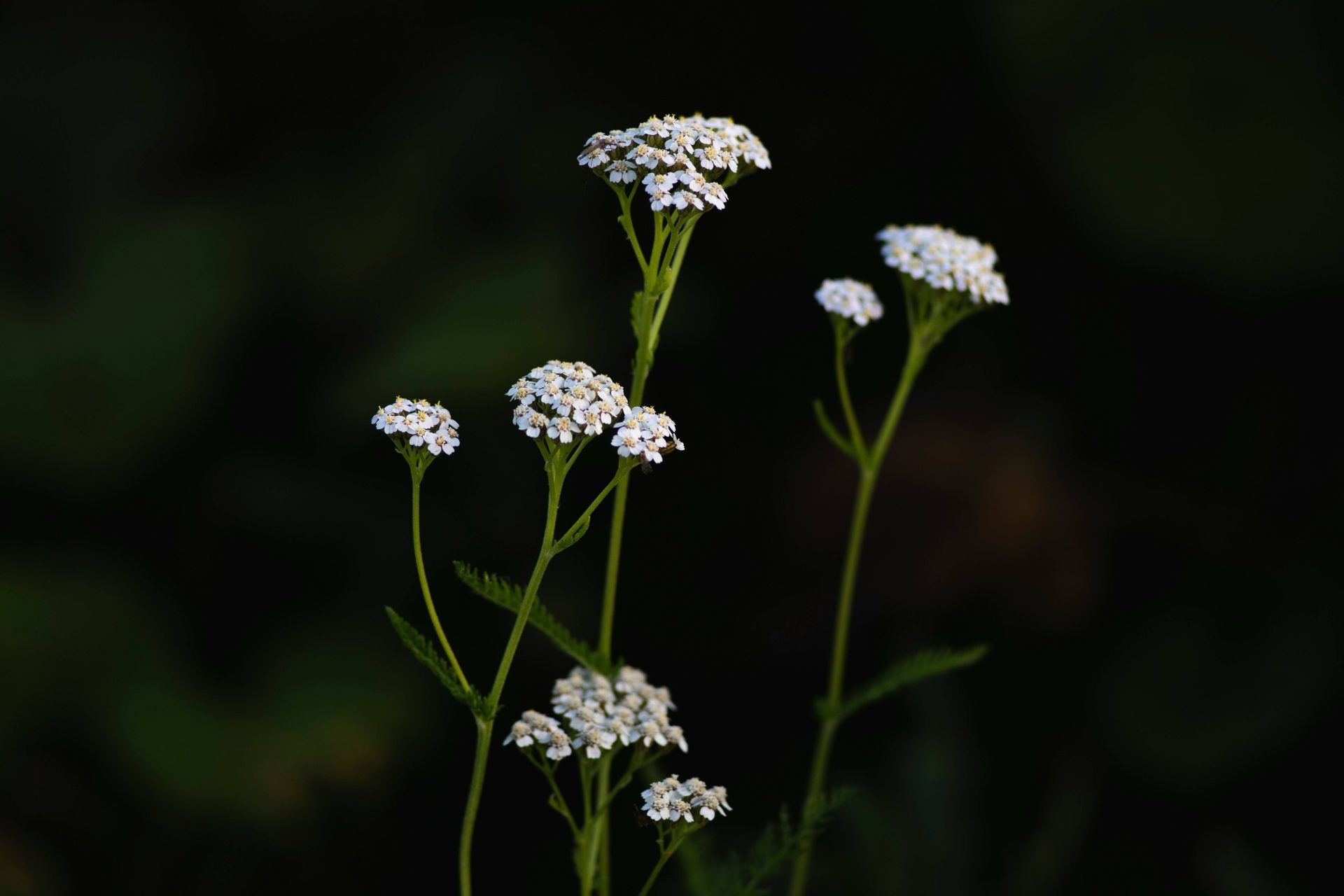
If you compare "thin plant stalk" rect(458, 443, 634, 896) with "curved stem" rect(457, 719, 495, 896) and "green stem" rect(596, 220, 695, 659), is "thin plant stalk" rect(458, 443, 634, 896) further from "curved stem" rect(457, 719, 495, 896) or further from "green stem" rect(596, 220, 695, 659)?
"green stem" rect(596, 220, 695, 659)

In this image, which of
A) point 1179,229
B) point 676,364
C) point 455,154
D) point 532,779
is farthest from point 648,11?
point 532,779

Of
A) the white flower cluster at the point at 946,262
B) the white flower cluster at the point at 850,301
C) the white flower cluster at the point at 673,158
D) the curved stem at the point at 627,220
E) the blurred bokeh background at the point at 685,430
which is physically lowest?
the blurred bokeh background at the point at 685,430

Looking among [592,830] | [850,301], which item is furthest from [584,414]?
[850,301]

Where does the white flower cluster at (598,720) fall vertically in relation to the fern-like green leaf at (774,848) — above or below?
above

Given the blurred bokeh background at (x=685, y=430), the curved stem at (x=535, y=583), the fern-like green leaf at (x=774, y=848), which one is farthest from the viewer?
the blurred bokeh background at (x=685, y=430)

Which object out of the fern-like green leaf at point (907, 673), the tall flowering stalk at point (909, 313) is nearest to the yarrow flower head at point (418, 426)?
the tall flowering stalk at point (909, 313)

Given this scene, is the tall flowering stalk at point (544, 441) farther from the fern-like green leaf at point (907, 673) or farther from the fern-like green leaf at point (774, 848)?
the fern-like green leaf at point (907, 673)

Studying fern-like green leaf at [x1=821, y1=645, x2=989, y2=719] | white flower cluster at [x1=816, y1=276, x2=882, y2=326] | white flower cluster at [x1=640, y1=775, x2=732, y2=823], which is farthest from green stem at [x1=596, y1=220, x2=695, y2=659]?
fern-like green leaf at [x1=821, y1=645, x2=989, y2=719]
